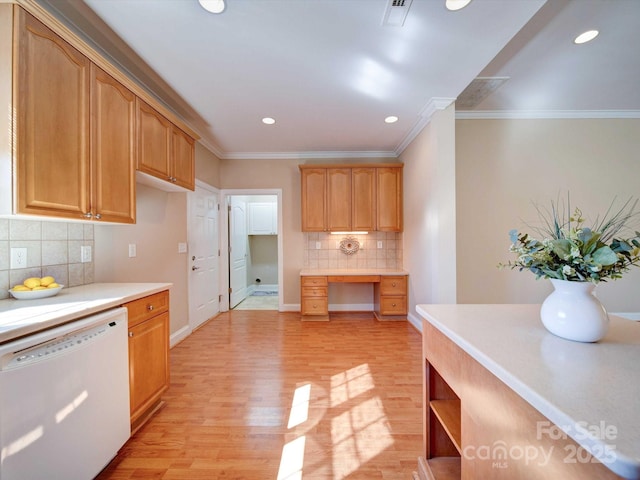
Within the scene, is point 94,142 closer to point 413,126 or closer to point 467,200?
point 413,126

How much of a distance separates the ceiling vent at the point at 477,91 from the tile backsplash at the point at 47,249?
3732 mm

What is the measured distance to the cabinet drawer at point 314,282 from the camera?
372 centimetres

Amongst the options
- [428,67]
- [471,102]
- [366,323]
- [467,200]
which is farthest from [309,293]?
[471,102]

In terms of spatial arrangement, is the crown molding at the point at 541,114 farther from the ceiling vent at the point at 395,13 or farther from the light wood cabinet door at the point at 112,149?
the light wood cabinet door at the point at 112,149

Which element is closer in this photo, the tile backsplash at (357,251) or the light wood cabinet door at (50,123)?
the light wood cabinet door at (50,123)

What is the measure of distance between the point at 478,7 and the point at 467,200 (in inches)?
85.3

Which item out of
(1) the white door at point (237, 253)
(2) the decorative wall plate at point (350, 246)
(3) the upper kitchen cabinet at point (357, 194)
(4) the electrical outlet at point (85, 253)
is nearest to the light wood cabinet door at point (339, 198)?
(3) the upper kitchen cabinet at point (357, 194)

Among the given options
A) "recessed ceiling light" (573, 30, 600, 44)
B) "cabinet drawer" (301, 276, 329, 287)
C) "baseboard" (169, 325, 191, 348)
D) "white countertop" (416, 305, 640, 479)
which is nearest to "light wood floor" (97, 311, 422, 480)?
"baseboard" (169, 325, 191, 348)

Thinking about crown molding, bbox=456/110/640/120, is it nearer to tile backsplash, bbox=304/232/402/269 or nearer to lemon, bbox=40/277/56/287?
tile backsplash, bbox=304/232/402/269

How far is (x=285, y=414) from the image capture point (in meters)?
1.78

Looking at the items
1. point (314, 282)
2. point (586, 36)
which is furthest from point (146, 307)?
point (586, 36)

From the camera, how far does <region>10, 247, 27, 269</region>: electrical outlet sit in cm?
147

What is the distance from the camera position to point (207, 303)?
12.3 feet

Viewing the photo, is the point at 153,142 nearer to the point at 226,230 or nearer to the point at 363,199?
the point at 226,230
